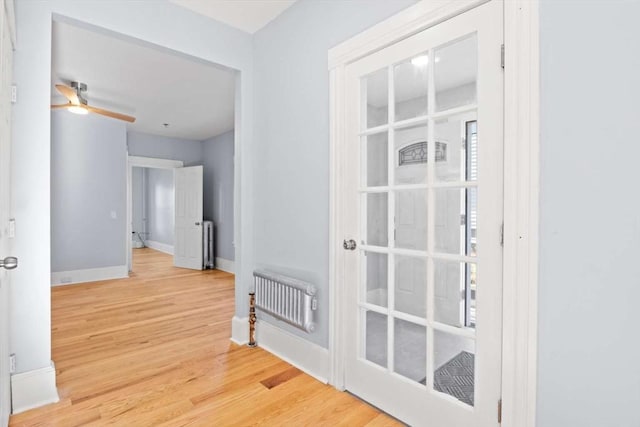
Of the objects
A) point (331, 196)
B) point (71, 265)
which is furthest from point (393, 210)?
point (71, 265)

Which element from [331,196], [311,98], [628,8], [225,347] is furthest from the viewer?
[225,347]

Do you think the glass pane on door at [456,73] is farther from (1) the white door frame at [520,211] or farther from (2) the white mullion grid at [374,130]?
(2) the white mullion grid at [374,130]

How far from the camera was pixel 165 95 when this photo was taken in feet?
14.2

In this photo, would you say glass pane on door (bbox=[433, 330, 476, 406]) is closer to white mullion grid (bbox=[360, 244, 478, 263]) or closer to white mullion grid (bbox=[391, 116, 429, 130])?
white mullion grid (bbox=[360, 244, 478, 263])

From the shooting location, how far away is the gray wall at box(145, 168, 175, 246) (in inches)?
362

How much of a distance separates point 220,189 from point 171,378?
4706mm

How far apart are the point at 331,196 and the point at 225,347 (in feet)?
5.20

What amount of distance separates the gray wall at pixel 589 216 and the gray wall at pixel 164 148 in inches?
261

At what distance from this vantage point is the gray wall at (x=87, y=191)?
15.9 ft

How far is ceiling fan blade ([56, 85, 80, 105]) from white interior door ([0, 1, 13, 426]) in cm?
173

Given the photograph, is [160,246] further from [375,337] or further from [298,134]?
[375,337]

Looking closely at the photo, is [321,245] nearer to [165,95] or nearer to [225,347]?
[225,347]

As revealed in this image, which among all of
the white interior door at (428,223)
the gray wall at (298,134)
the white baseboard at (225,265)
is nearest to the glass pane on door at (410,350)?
the white interior door at (428,223)

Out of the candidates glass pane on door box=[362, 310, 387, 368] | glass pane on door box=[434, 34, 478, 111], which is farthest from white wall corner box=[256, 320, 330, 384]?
glass pane on door box=[434, 34, 478, 111]
